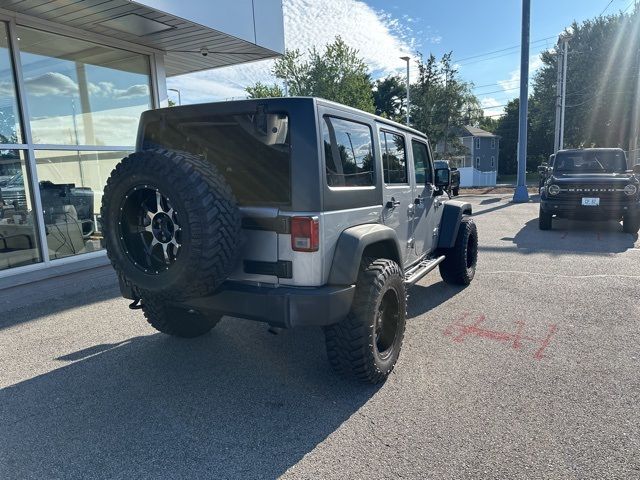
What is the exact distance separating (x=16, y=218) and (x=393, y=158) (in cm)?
586

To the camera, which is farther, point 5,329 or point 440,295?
point 440,295

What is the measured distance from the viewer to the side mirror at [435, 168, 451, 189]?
4.89 metres

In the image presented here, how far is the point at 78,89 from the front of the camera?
7.50 meters

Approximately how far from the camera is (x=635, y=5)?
97.7 feet

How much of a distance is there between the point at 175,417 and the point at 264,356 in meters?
1.00

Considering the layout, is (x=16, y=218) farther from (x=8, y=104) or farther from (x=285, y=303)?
(x=285, y=303)

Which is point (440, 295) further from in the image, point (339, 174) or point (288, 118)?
point (288, 118)

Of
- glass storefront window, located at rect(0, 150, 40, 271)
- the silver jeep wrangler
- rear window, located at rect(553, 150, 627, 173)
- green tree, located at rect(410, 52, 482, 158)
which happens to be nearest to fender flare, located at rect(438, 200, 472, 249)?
the silver jeep wrangler

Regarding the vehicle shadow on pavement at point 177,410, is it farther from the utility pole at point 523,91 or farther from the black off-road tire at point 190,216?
the utility pole at point 523,91

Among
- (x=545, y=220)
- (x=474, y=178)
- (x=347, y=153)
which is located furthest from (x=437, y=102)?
(x=347, y=153)

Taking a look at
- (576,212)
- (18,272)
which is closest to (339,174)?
(18,272)

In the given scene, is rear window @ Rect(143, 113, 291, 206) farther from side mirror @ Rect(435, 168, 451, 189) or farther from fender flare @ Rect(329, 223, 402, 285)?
side mirror @ Rect(435, 168, 451, 189)

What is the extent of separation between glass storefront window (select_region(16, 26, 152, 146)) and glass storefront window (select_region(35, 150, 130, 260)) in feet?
0.95

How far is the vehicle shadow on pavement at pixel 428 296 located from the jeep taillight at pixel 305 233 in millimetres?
2314
